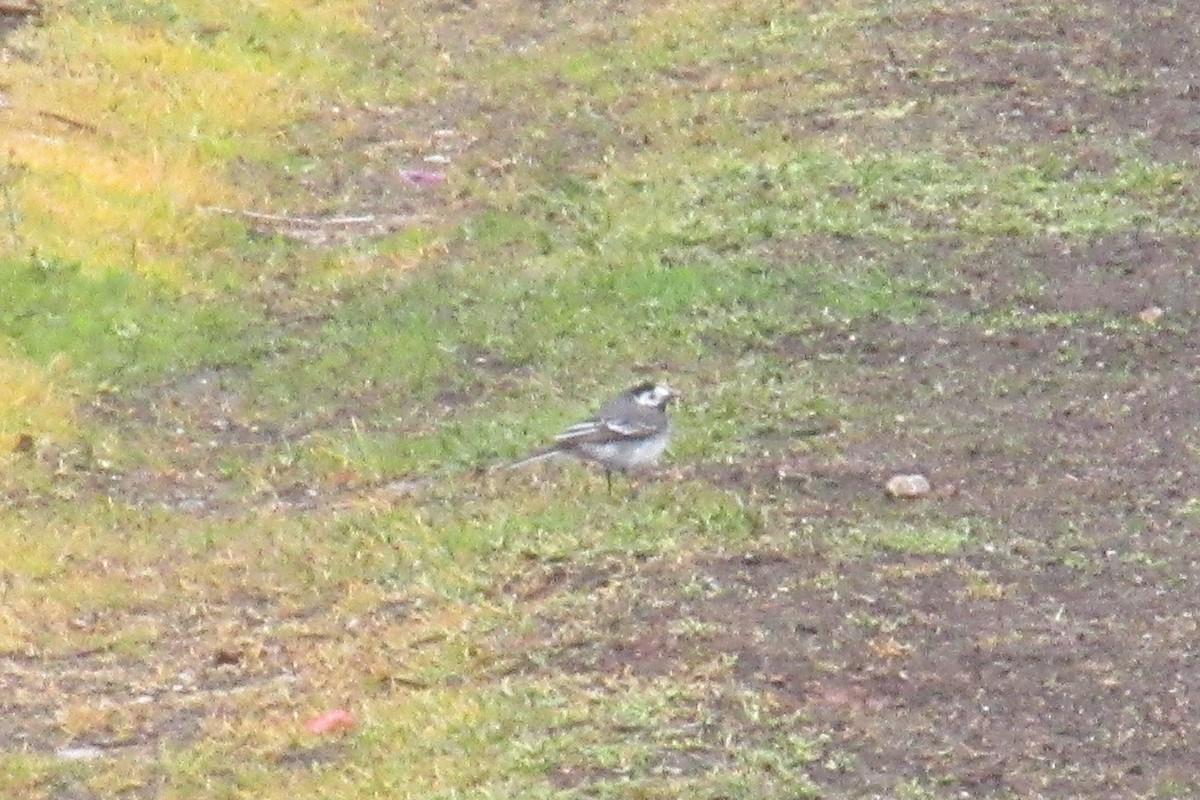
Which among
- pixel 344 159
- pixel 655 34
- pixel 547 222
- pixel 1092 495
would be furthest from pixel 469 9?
pixel 1092 495

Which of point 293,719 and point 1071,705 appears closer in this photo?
point 1071,705

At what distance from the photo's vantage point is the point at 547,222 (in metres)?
12.9

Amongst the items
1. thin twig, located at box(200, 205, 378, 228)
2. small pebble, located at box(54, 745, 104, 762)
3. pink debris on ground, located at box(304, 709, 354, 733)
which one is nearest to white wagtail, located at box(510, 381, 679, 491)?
pink debris on ground, located at box(304, 709, 354, 733)

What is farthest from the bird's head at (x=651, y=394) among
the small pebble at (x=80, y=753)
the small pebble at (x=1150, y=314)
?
the small pebble at (x=80, y=753)

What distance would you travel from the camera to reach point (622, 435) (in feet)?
29.6

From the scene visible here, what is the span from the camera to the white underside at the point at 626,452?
9062 millimetres

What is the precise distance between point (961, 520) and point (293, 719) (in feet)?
7.76

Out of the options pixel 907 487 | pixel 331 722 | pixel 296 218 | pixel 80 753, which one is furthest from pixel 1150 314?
pixel 80 753

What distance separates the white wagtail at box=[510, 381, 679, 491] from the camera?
29.7 feet

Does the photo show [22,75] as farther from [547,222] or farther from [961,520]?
[961,520]

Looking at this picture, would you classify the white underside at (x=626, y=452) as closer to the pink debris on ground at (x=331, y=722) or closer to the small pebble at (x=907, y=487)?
the small pebble at (x=907, y=487)

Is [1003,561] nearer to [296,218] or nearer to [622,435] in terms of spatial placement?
[622,435]

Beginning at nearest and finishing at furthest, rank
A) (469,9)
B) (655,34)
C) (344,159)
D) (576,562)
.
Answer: (576,562) < (344,159) < (655,34) < (469,9)

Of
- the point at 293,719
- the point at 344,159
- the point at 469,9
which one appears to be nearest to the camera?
the point at 293,719
